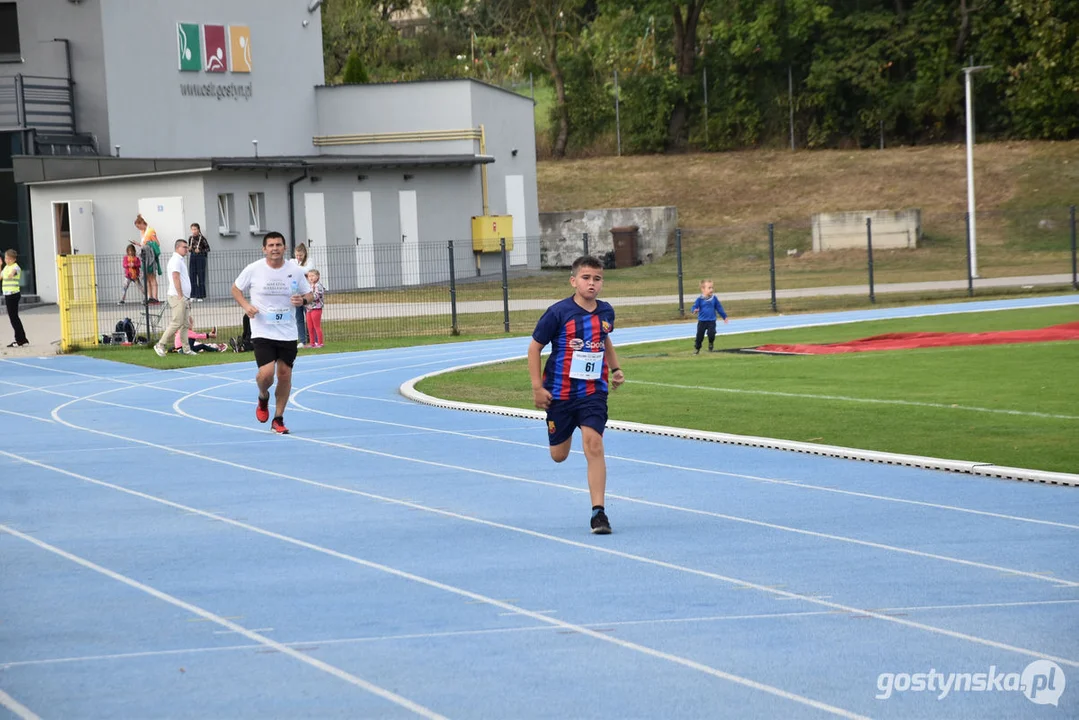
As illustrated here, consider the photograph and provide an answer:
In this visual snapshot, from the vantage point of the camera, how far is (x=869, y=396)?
1683 centimetres

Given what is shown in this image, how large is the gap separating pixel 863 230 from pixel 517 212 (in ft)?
39.4

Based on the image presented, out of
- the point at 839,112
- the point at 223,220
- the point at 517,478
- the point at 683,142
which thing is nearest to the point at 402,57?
the point at 683,142

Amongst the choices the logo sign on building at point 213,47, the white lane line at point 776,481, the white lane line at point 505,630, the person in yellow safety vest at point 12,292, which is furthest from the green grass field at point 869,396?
the logo sign on building at point 213,47

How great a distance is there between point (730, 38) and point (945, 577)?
63.0 m

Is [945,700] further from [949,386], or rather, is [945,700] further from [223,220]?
[223,220]

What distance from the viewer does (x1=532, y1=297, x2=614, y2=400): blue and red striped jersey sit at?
9.52 meters

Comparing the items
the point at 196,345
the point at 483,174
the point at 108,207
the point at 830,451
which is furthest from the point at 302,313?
the point at 483,174

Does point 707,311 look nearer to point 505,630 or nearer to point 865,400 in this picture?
point 865,400

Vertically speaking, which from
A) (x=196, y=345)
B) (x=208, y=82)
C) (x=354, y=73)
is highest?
(x=354, y=73)

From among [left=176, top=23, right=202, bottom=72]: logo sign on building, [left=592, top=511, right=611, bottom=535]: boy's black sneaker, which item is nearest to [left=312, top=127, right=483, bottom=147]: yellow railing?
[left=176, top=23, right=202, bottom=72]: logo sign on building

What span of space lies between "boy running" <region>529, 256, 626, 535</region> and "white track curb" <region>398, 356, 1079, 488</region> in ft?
11.7

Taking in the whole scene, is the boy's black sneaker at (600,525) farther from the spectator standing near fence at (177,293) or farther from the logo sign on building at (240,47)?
the logo sign on building at (240,47)

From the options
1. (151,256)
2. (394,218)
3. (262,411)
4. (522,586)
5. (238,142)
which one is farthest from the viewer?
(238,142)

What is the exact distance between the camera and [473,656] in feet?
21.7
